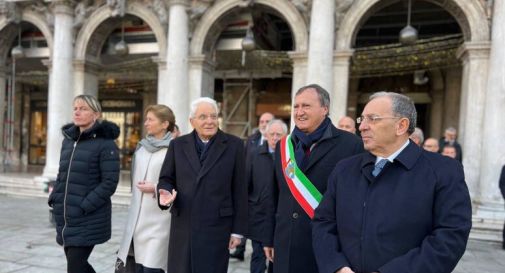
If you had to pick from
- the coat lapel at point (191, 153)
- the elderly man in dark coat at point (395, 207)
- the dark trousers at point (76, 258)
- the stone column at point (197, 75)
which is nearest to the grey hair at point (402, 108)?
the elderly man in dark coat at point (395, 207)

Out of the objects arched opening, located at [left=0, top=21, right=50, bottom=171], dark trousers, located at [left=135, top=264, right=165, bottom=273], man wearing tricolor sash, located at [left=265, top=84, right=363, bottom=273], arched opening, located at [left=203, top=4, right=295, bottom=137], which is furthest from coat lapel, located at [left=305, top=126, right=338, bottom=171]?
arched opening, located at [left=0, top=21, right=50, bottom=171]

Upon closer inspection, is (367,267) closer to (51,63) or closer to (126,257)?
(126,257)

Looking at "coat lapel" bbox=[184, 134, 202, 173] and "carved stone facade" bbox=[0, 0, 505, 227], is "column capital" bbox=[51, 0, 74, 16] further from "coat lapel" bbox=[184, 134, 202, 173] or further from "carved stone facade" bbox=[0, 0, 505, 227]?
"coat lapel" bbox=[184, 134, 202, 173]

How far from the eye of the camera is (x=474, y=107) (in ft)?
26.5

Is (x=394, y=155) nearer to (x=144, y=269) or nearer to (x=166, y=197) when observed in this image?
(x=166, y=197)

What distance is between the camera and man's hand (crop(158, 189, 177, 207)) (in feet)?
9.55

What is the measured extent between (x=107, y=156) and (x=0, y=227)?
5152 millimetres

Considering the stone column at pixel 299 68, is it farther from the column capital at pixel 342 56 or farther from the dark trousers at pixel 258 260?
the dark trousers at pixel 258 260

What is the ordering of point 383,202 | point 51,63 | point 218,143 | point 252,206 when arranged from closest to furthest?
point 383,202 → point 218,143 → point 252,206 → point 51,63

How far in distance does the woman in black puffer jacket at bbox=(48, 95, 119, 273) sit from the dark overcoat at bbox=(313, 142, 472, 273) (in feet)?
6.94

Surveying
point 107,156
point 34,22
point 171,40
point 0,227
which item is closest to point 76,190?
point 107,156

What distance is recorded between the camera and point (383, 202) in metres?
1.93

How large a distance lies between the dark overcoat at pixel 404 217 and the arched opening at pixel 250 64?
7854 millimetres

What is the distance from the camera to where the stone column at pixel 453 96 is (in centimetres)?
1280
